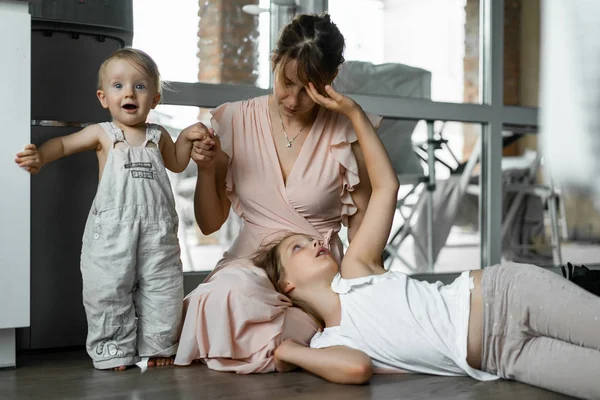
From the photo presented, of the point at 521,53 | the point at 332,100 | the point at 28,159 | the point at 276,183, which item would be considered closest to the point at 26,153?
the point at 28,159

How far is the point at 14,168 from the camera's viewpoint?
Result: 191 centimetres

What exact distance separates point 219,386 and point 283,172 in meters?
0.75

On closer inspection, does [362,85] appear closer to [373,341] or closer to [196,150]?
[196,150]

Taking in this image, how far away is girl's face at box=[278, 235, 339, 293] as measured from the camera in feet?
6.52

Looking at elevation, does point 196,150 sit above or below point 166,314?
above

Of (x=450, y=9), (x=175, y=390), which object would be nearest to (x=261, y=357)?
(x=175, y=390)

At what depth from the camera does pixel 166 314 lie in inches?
79.1

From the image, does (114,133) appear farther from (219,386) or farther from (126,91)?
(219,386)

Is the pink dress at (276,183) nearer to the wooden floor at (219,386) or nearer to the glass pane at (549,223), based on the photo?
the wooden floor at (219,386)

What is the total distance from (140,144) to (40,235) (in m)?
0.48

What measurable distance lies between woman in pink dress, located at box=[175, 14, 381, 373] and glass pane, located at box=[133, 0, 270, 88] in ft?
1.80

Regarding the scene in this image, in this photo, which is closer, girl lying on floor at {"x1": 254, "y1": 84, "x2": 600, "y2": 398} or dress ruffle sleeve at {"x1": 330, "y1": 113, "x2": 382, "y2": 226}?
girl lying on floor at {"x1": 254, "y1": 84, "x2": 600, "y2": 398}

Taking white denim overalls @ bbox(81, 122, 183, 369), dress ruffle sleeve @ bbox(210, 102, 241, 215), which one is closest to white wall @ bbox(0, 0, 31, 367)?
white denim overalls @ bbox(81, 122, 183, 369)

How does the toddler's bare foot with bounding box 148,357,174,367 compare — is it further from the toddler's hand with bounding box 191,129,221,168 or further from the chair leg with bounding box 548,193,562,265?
the chair leg with bounding box 548,193,562,265
